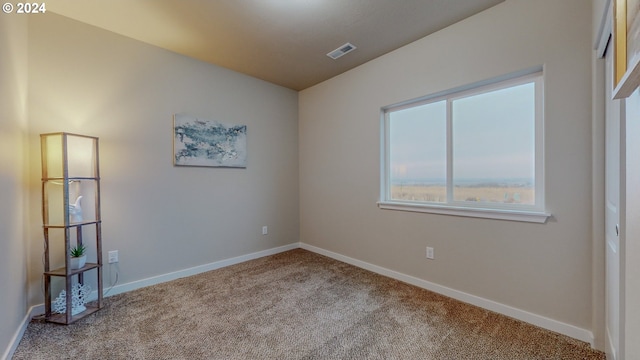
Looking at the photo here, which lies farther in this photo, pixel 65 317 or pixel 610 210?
pixel 65 317

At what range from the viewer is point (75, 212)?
7.03ft

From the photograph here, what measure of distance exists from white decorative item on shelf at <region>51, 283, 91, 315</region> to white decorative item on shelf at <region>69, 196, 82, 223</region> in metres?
0.58

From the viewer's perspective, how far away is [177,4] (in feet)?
6.85

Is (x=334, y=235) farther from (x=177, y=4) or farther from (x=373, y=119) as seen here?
(x=177, y=4)

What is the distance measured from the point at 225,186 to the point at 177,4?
195 centimetres

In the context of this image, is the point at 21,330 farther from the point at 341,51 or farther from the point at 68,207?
the point at 341,51

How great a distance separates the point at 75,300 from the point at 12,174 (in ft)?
3.66

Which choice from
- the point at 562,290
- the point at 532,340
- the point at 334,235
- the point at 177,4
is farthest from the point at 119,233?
the point at 562,290

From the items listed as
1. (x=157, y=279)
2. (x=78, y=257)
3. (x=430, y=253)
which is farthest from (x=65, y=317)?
(x=430, y=253)

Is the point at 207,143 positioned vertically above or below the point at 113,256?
above

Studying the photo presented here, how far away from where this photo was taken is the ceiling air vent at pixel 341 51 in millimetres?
2754

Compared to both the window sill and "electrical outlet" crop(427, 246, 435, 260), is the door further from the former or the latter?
"electrical outlet" crop(427, 246, 435, 260)

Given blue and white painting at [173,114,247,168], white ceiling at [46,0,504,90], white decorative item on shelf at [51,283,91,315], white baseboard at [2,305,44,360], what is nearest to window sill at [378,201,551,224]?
white ceiling at [46,0,504,90]

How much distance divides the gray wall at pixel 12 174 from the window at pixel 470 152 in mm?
3031
